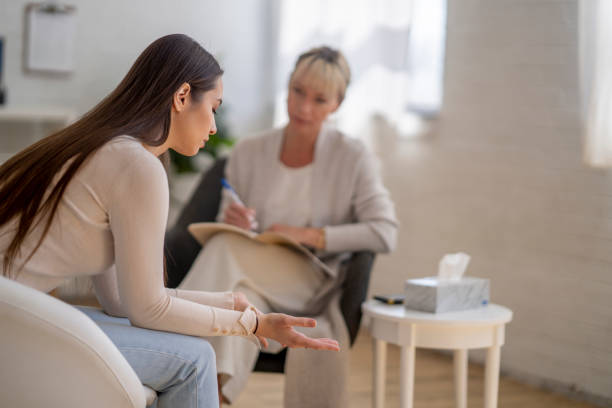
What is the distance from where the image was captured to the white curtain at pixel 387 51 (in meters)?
3.71

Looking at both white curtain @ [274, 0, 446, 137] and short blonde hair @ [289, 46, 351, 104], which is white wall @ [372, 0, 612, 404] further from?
short blonde hair @ [289, 46, 351, 104]

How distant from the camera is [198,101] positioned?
4.71ft

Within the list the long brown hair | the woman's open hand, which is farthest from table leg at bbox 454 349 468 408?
the long brown hair

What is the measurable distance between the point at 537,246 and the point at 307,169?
109cm

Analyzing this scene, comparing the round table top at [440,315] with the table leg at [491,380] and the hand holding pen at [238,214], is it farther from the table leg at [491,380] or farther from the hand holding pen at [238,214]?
the hand holding pen at [238,214]

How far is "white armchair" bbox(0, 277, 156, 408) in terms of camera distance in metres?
1.15

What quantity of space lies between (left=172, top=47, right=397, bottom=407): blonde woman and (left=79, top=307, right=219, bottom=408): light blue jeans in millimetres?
776

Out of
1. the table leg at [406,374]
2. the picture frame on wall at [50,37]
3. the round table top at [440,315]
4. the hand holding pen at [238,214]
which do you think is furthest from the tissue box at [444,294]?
the picture frame on wall at [50,37]

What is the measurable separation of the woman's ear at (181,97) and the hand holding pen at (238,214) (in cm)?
107

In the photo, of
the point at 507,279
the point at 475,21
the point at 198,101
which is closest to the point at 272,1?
the point at 475,21

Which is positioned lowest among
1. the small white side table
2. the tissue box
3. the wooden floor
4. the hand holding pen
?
the wooden floor

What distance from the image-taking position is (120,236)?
1.29 m

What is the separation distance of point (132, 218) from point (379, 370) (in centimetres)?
112

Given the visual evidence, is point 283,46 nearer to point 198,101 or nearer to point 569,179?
point 569,179
